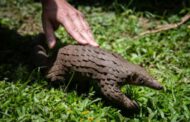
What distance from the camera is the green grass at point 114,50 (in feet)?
14.0

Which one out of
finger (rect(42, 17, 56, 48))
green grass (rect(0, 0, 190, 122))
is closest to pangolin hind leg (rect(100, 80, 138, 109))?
green grass (rect(0, 0, 190, 122))

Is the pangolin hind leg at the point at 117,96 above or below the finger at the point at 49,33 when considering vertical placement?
below

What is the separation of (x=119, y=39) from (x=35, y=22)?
57.9 inches

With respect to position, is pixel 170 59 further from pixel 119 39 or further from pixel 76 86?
pixel 76 86

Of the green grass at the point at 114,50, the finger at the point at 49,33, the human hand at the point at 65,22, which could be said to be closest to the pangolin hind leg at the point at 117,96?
the green grass at the point at 114,50

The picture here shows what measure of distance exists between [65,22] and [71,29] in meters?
0.13

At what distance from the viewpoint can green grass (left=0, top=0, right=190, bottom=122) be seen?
4.27 metres

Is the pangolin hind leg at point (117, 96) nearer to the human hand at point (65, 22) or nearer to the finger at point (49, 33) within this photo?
the human hand at point (65, 22)

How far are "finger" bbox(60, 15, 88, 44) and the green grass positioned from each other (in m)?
0.62

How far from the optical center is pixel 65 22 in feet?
15.7

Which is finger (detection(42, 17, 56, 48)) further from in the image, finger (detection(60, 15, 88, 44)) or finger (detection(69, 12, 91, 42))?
finger (detection(69, 12, 91, 42))

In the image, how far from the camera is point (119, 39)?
611 centimetres

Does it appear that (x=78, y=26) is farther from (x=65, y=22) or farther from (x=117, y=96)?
(x=117, y=96)

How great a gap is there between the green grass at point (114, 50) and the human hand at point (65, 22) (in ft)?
1.89
